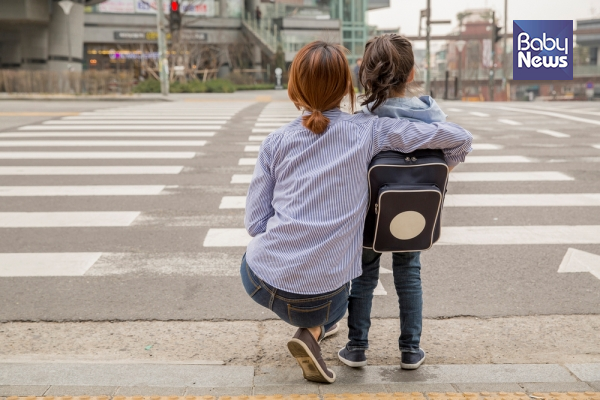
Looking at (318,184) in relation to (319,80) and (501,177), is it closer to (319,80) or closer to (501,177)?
(319,80)

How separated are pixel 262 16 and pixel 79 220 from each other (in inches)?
1834

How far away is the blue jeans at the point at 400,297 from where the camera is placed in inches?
125

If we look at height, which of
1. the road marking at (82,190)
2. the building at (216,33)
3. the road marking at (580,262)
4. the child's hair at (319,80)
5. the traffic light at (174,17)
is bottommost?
the road marking at (580,262)

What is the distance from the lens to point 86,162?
992 centimetres

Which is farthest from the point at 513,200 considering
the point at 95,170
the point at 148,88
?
the point at 148,88

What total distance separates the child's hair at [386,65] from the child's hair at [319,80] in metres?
0.12

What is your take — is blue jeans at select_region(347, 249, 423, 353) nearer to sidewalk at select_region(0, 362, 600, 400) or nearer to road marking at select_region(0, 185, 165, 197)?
sidewalk at select_region(0, 362, 600, 400)

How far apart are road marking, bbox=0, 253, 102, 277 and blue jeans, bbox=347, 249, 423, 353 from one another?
256cm

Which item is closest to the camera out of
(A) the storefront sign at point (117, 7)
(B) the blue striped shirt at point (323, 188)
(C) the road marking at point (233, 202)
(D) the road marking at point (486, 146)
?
(B) the blue striped shirt at point (323, 188)

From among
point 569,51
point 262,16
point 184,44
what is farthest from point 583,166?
point 262,16

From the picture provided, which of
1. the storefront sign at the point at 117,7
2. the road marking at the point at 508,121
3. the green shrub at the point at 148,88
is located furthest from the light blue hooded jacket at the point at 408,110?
the storefront sign at the point at 117,7

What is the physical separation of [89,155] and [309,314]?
8390 millimetres

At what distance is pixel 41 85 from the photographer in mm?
28234

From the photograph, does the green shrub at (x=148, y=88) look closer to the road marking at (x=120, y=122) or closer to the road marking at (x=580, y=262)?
the road marking at (x=120, y=122)
